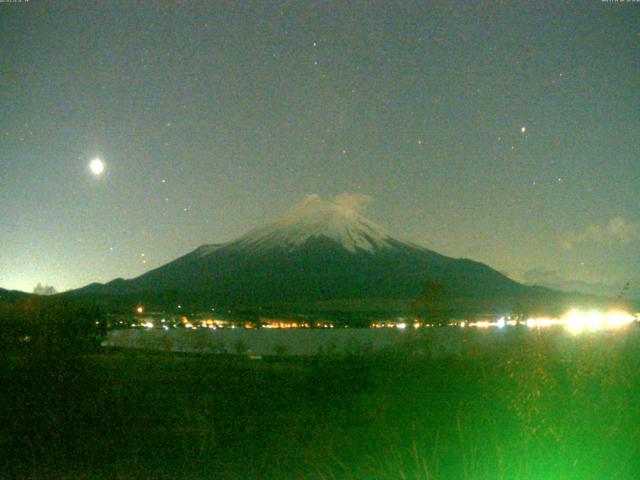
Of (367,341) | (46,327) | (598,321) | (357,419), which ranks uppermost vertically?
(46,327)

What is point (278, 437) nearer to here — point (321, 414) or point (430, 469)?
point (321, 414)

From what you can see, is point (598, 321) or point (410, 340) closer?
point (598, 321)

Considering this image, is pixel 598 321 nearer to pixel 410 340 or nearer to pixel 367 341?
pixel 410 340

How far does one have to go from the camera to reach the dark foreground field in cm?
1005

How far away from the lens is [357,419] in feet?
48.9

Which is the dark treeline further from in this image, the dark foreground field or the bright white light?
the bright white light

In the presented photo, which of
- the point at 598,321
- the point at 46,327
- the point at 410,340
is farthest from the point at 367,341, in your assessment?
the point at 598,321

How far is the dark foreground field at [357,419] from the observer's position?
10.0m

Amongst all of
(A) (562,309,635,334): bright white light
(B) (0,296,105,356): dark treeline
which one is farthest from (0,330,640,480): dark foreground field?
(B) (0,296,105,356): dark treeline

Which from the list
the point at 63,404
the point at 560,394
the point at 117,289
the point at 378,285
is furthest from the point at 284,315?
the point at 560,394

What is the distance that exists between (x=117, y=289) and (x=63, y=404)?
3349 inches

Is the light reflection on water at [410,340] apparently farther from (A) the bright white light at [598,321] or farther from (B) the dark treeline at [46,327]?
(B) the dark treeline at [46,327]

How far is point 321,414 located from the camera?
15773 millimetres

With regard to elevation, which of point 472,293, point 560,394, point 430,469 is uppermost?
point 472,293
